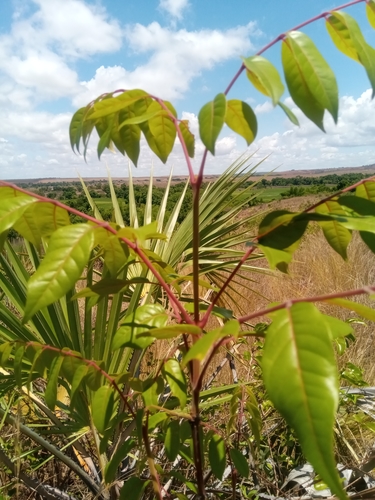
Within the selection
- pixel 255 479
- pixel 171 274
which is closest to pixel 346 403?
pixel 255 479

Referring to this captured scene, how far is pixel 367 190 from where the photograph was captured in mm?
515

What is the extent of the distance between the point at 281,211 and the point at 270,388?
255mm

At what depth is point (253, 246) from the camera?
46 cm

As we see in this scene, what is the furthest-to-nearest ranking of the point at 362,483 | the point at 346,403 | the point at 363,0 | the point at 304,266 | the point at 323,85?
1. the point at 304,266
2. the point at 346,403
3. the point at 362,483
4. the point at 363,0
5. the point at 323,85

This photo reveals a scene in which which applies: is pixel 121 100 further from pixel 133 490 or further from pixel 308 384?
pixel 133 490

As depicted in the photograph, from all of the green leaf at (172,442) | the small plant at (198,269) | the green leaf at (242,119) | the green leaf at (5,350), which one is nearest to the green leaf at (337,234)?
the small plant at (198,269)

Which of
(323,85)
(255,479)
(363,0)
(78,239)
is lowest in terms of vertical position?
(255,479)

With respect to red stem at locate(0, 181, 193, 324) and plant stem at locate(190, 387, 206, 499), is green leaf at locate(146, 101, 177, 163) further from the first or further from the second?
plant stem at locate(190, 387, 206, 499)

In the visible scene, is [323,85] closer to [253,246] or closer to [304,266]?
[253,246]

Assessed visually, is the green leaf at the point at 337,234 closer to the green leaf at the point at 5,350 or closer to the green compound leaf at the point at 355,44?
the green compound leaf at the point at 355,44

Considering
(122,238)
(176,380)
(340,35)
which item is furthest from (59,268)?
(340,35)

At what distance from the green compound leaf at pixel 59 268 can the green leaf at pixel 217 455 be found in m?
0.37

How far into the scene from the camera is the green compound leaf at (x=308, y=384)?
0.82ft

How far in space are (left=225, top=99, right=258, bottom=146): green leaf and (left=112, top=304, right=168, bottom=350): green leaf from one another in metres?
0.26
